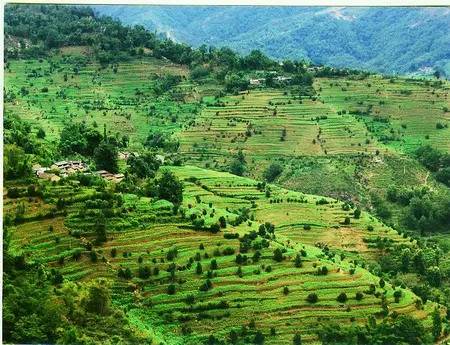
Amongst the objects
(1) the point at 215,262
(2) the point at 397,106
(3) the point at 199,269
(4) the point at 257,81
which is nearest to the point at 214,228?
(1) the point at 215,262

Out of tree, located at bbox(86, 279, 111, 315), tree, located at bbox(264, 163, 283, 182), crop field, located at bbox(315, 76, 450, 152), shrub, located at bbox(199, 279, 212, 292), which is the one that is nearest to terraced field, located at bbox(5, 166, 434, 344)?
shrub, located at bbox(199, 279, 212, 292)

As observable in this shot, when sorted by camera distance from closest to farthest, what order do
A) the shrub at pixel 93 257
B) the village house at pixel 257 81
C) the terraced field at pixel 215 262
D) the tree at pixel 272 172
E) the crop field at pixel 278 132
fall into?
1. the terraced field at pixel 215 262
2. the shrub at pixel 93 257
3. the tree at pixel 272 172
4. the crop field at pixel 278 132
5. the village house at pixel 257 81

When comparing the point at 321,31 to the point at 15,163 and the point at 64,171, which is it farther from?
the point at 15,163

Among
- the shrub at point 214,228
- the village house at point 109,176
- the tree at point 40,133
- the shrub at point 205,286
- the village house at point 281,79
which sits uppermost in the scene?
the village house at point 281,79

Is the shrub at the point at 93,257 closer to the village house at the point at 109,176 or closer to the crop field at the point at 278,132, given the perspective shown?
the village house at the point at 109,176

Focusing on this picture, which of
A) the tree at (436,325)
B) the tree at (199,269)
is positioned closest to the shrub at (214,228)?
the tree at (199,269)

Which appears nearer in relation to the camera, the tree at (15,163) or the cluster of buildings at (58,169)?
the tree at (15,163)

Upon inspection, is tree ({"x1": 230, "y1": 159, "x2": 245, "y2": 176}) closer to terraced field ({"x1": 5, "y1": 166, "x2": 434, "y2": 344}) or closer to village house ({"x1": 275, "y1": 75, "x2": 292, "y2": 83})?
terraced field ({"x1": 5, "y1": 166, "x2": 434, "y2": 344})

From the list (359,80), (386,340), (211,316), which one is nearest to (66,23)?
(359,80)
